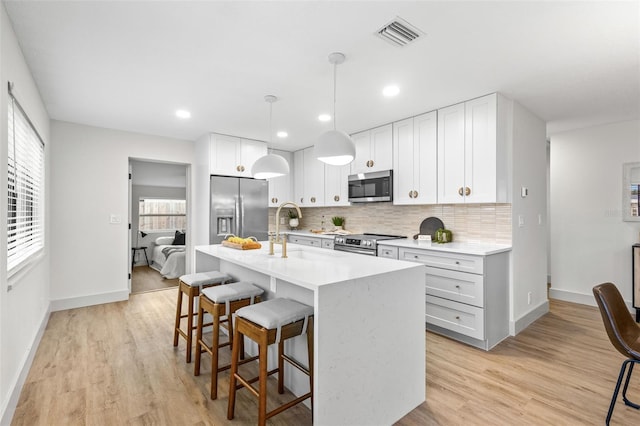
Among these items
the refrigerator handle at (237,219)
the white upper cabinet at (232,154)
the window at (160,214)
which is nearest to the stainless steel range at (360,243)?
the refrigerator handle at (237,219)

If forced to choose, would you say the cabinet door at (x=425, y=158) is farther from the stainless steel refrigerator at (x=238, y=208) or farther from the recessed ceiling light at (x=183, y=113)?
the recessed ceiling light at (x=183, y=113)

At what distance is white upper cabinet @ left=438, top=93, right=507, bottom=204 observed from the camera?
3094mm

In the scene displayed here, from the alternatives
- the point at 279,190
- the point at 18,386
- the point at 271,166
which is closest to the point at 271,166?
the point at 271,166

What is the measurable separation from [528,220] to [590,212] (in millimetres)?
1400

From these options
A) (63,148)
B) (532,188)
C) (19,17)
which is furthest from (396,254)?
(63,148)

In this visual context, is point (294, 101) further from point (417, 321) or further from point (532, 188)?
point (532, 188)

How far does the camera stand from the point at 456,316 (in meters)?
3.02

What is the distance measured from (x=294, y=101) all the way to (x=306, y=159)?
229 centimetres

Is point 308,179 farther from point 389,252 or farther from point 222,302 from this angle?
point 222,302

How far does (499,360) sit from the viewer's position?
104 inches

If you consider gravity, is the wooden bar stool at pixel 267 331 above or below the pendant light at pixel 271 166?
below

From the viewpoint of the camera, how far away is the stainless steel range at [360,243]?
149 inches

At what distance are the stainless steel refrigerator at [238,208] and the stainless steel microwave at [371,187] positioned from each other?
1.47m

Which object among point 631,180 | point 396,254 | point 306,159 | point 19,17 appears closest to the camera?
point 19,17
